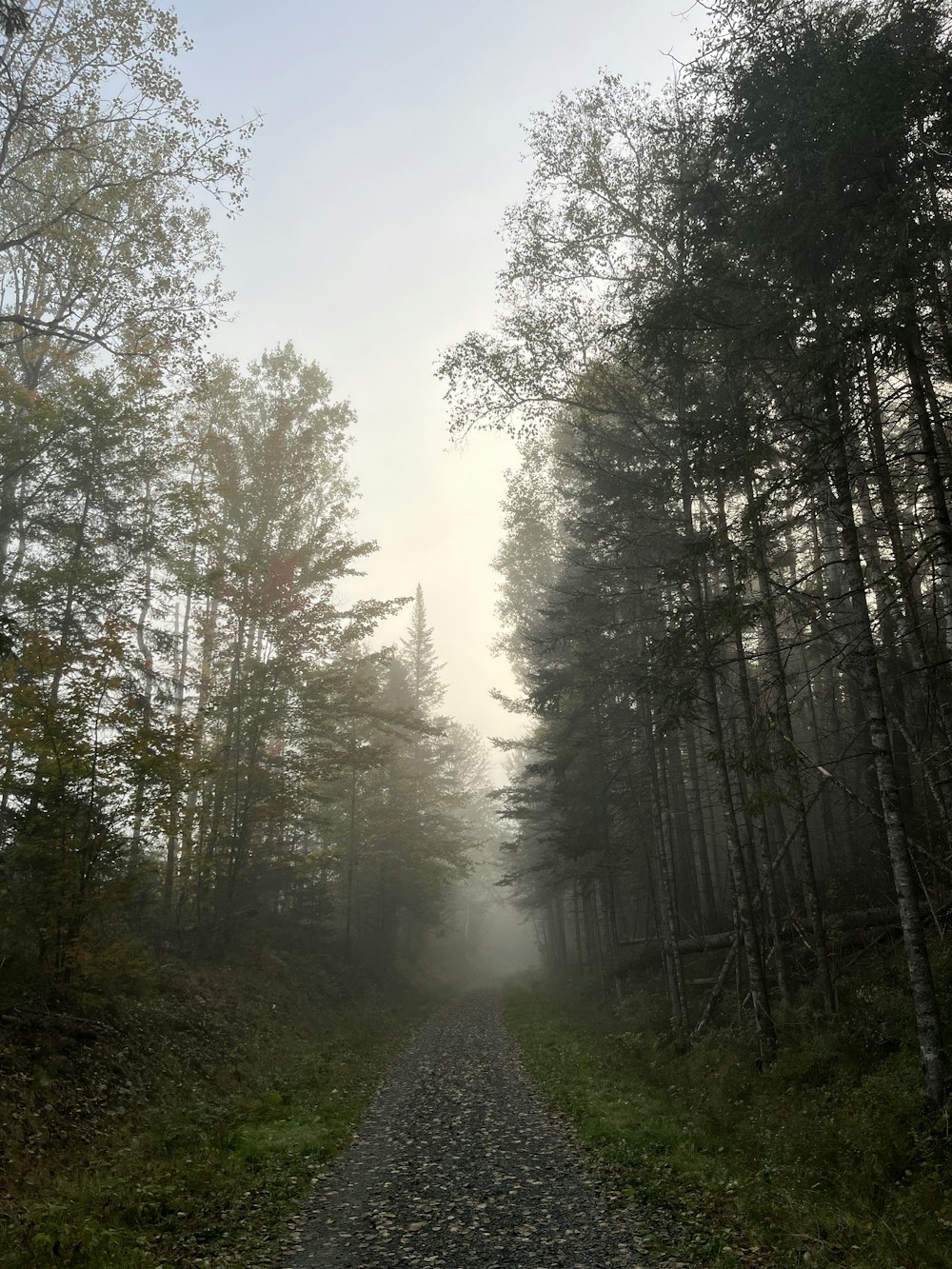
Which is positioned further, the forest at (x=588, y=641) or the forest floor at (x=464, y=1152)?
the forest at (x=588, y=641)

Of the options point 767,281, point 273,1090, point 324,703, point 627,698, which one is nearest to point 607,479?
point 767,281

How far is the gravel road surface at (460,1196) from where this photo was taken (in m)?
6.38

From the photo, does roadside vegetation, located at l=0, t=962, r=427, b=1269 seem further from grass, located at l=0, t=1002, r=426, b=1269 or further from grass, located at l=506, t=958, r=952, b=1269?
grass, located at l=506, t=958, r=952, b=1269

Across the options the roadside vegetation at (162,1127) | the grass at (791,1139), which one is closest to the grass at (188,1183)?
the roadside vegetation at (162,1127)

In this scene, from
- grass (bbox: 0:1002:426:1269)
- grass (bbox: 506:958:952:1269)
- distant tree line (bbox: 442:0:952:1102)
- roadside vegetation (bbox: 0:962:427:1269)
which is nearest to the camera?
grass (bbox: 0:1002:426:1269)

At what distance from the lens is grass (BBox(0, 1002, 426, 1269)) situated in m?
6.10

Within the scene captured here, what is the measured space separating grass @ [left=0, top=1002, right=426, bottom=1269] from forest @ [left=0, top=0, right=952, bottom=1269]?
0.20 feet

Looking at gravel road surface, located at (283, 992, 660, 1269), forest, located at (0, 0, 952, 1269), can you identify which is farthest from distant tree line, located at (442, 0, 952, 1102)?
gravel road surface, located at (283, 992, 660, 1269)

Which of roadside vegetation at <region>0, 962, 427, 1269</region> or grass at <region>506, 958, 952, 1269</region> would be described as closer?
grass at <region>506, 958, 952, 1269</region>

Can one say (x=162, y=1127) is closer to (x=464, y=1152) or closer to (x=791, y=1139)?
(x=464, y=1152)

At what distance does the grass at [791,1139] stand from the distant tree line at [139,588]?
26.0 feet

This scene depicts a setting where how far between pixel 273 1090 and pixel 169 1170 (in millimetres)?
4344

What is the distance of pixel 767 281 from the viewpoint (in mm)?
10016

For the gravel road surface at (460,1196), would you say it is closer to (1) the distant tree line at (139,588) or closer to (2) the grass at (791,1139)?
(2) the grass at (791,1139)
